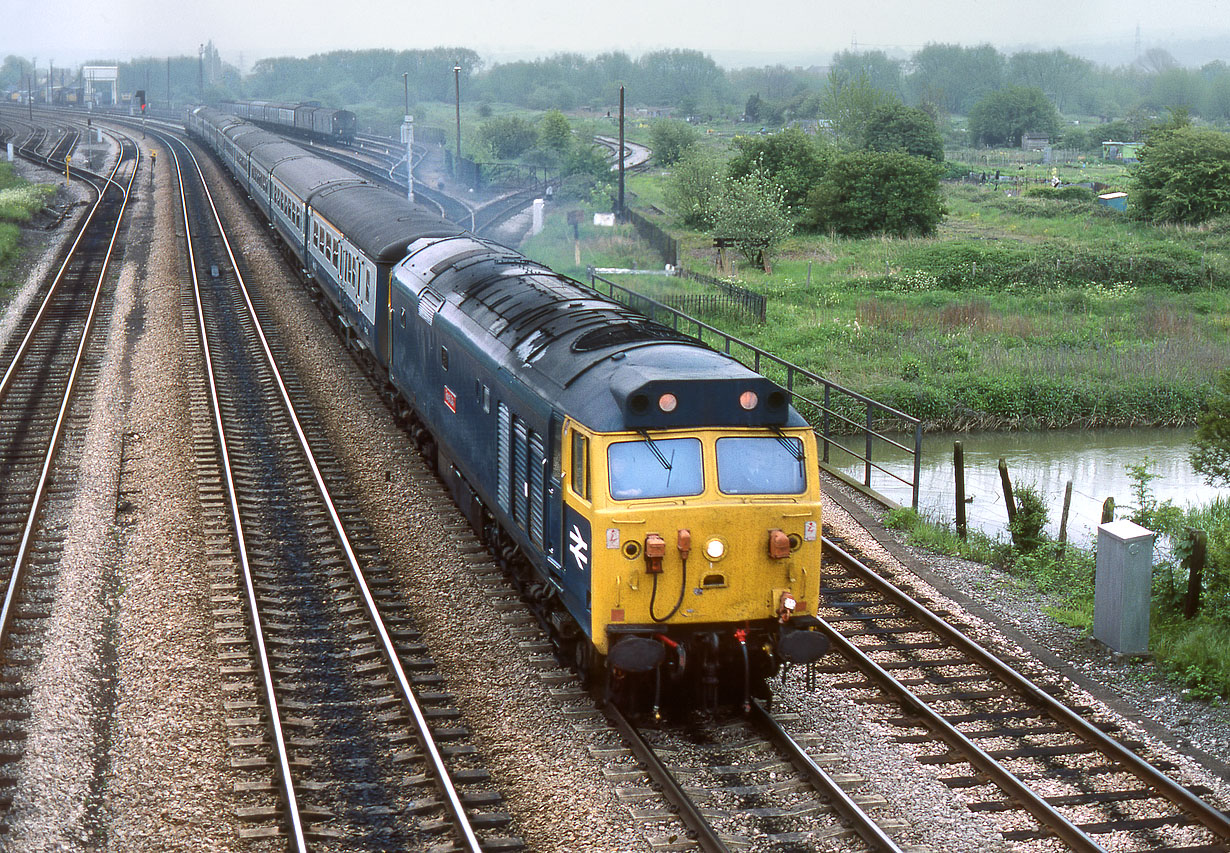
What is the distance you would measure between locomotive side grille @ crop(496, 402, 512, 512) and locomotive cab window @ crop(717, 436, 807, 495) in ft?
9.98

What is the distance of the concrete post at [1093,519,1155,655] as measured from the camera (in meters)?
12.4

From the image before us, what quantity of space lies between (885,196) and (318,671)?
4187cm

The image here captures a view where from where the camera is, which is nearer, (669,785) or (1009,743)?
(669,785)

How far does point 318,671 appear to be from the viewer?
39.4 ft

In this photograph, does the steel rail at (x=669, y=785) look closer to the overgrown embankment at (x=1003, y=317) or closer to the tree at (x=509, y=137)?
the overgrown embankment at (x=1003, y=317)

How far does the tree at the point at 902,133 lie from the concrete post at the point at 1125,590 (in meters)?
61.9

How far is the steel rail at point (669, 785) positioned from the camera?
873 cm

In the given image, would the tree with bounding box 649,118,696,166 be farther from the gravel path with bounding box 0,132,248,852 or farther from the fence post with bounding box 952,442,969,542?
the fence post with bounding box 952,442,969,542

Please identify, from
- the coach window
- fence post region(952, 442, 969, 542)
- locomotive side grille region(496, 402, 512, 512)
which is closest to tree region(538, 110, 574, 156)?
fence post region(952, 442, 969, 542)

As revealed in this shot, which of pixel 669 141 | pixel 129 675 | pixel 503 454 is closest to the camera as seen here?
pixel 129 675

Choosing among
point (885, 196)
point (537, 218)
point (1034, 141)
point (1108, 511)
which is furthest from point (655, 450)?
point (1034, 141)

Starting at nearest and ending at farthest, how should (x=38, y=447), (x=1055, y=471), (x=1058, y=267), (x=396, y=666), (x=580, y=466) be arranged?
(x=580, y=466) < (x=396, y=666) < (x=38, y=447) < (x=1055, y=471) < (x=1058, y=267)

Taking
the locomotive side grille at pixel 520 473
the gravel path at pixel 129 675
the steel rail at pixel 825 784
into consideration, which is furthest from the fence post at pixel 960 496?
the gravel path at pixel 129 675

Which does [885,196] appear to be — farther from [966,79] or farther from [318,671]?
[966,79]
